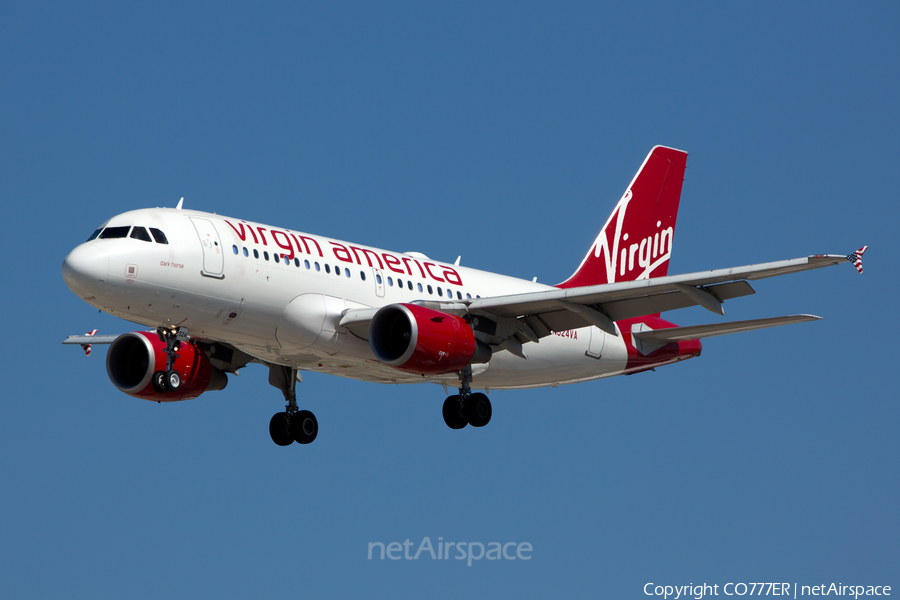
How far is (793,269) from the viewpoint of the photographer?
83.1ft

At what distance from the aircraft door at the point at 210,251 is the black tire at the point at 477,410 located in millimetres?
8140

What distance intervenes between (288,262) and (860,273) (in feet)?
44.5

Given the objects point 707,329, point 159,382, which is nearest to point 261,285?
point 159,382

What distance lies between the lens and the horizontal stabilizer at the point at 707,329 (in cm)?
2914

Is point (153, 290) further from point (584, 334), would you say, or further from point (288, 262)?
point (584, 334)

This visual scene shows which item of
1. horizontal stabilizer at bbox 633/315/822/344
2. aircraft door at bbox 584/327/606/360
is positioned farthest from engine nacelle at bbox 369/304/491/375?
horizontal stabilizer at bbox 633/315/822/344

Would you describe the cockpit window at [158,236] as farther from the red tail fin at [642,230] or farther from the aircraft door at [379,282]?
the red tail fin at [642,230]

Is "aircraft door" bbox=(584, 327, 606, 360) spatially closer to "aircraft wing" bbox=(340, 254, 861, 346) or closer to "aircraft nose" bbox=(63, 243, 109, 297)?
"aircraft wing" bbox=(340, 254, 861, 346)

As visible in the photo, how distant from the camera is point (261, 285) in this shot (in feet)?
91.1

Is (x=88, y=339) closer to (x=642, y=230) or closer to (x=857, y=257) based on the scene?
(x=642, y=230)

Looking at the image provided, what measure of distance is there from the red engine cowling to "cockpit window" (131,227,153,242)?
547 centimetres

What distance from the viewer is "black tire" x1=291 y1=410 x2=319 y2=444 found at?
33.8m

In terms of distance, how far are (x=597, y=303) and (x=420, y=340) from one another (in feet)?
16.1

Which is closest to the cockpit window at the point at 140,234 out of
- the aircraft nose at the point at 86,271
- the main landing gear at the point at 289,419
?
the aircraft nose at the point at 86,271
